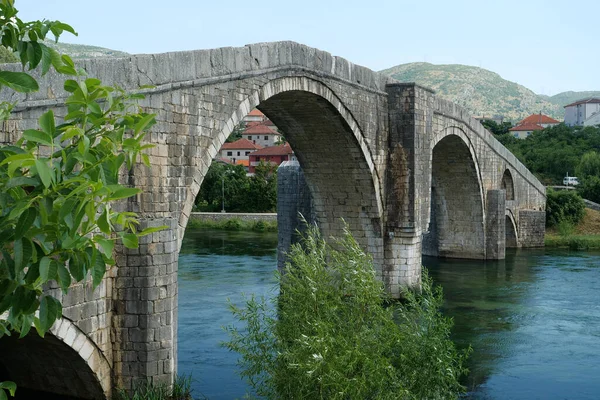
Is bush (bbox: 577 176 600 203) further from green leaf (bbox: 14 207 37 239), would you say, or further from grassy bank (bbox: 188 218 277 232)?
green leaf (bbox: 14 207 37 239)

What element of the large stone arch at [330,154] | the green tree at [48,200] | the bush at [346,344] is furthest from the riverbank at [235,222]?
the green tree at [48,200]

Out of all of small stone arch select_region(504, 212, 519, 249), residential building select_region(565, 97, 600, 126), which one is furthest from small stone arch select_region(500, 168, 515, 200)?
residential building select_region(565, 97, 600, 126)

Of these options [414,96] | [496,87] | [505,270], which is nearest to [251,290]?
[414,96]

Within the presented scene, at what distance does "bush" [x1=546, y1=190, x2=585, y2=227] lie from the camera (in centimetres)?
3022

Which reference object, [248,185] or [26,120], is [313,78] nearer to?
[26,120]

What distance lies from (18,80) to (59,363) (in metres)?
6.41

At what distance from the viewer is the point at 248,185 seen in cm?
4053

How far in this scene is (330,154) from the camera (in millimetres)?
17000

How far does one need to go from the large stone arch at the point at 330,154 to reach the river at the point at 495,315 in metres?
2.44

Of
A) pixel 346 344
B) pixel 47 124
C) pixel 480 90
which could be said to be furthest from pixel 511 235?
pixel 480 90

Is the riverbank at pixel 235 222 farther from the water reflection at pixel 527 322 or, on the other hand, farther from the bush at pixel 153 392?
the bush at pixel 153 392

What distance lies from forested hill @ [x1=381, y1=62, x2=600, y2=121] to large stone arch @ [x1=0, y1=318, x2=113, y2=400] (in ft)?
431

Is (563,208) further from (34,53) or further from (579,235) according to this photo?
(34,53)

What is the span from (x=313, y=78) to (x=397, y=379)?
7505 mm
